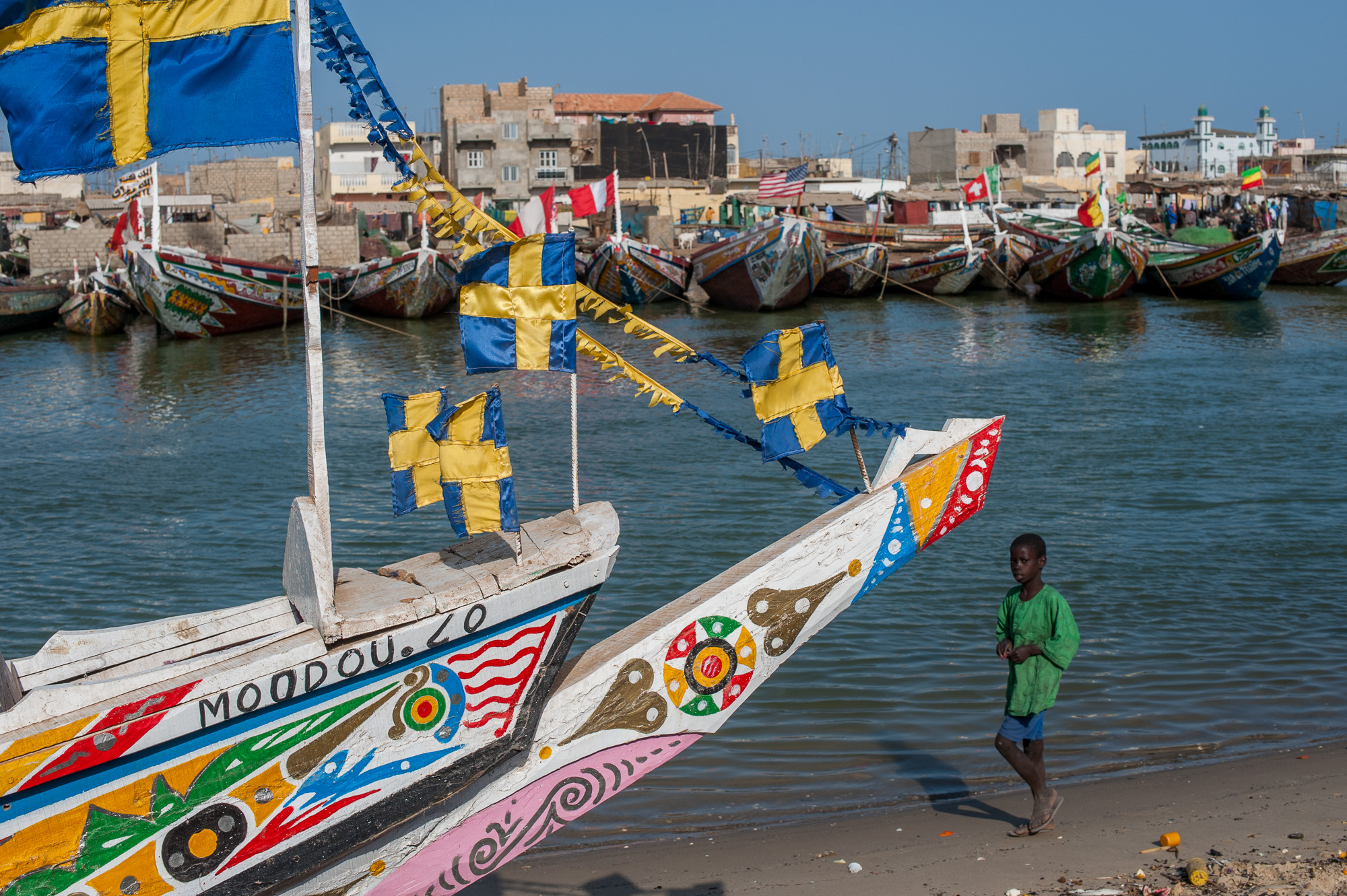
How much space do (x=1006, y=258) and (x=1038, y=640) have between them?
103 ft

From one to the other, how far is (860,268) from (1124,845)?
29.9m

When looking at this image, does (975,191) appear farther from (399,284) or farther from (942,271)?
(399,284)

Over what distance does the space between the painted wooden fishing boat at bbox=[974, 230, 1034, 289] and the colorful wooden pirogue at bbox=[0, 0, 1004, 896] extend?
102 ft

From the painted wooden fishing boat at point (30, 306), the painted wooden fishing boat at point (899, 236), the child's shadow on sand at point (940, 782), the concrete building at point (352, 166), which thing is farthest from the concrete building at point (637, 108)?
the child's shadow on sand at point (940, 782)

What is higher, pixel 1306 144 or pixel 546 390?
pixel 1306 144

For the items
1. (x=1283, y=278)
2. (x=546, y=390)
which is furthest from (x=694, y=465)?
(x=1283, y=278)

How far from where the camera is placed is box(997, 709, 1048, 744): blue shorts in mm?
4312

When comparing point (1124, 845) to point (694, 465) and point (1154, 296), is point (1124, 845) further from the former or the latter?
point (1154, 296)

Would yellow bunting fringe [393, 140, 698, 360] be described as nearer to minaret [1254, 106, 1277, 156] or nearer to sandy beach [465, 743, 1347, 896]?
sandy beach [465, 743, 1347, 896]

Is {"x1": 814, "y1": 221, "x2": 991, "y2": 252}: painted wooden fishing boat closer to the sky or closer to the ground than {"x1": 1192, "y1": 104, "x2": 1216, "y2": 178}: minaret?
closer to the ground

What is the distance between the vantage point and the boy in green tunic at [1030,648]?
4.14 meters

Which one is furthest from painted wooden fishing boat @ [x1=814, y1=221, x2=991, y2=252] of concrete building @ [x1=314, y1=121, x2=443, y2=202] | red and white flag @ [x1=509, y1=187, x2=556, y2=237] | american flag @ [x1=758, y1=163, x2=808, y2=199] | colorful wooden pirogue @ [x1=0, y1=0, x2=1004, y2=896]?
colorful wooden pirogue @ [x1=0, y1=0, x2=1004, y2=896]

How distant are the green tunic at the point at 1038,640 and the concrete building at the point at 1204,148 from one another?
3062 inches

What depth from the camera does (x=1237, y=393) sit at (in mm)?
16234
